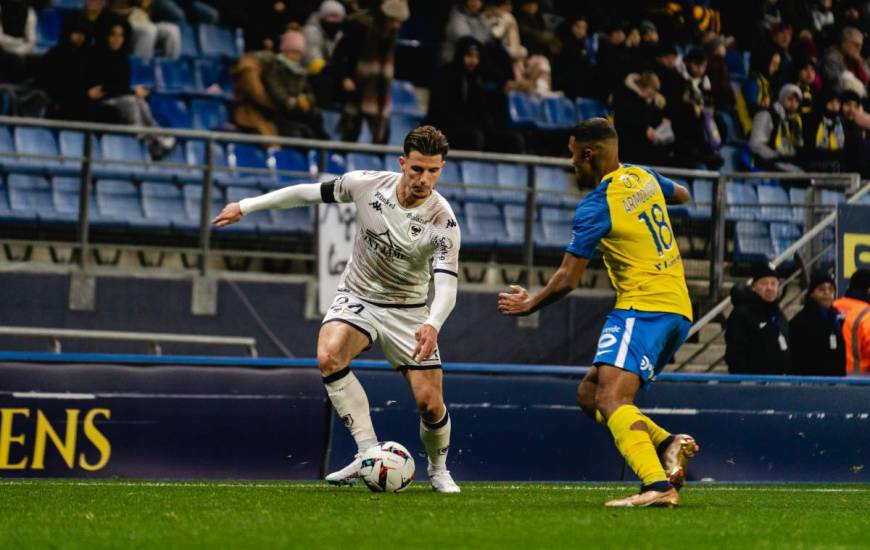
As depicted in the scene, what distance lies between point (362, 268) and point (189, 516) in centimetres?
285

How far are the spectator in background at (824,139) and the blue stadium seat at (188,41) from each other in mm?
7710

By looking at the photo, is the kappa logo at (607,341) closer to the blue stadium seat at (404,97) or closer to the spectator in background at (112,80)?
the spectator in background at (112,80)

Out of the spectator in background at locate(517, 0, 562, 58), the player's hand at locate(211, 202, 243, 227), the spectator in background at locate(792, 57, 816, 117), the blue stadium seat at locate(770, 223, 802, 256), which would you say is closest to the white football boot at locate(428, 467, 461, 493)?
the player's hand at locate(211, 202, 243, 227)

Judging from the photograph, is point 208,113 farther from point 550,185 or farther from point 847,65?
point 847,65

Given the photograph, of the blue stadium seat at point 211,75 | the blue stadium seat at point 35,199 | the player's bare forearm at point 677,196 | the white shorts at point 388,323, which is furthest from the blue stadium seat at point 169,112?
the player's bare forearm at point 677,196

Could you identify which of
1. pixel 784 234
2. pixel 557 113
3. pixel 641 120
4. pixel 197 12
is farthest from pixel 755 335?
pixel 197 12

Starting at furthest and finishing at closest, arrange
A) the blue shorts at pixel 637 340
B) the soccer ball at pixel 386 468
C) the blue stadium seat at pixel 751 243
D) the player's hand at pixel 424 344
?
the blue stadium seat at pixel 751 243 < the soccer ball at pixel 386 468 < the player's hand at pixel 424 344 < the blue shorts at pixel 637 340

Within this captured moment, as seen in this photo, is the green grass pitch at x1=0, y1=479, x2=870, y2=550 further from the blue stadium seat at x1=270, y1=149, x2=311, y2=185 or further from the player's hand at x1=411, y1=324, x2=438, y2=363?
the blue stadium seat at x1=270, y1=149, x2=311, y2=185

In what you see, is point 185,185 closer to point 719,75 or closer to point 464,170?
point 464,170

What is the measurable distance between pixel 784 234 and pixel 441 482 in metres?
8.16

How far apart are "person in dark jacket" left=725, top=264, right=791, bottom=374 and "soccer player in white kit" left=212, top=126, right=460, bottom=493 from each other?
15.9 feet

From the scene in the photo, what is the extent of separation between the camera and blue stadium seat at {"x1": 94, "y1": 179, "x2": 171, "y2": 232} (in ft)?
48.2

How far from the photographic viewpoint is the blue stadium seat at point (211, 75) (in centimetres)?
1805

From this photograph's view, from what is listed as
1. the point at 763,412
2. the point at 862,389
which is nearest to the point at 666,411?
the point at 763,412
